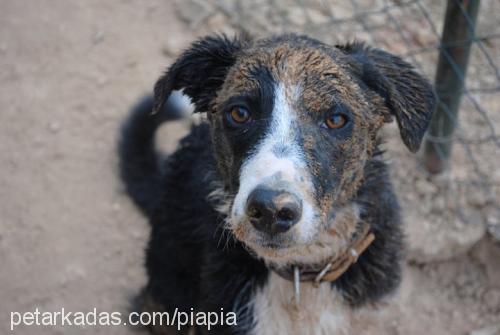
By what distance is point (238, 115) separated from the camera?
9.01 feet

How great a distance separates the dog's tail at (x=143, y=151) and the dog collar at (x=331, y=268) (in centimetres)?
118

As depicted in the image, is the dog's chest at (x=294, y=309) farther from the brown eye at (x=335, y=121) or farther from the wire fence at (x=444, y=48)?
the wire fence at (x=444, y=48)

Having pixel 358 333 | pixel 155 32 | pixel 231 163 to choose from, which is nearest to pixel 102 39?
pixel 155 32

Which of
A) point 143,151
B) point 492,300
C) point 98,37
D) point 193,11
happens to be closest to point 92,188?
point 143,151

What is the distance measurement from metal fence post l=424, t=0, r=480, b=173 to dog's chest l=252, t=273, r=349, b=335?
1504 millimetres

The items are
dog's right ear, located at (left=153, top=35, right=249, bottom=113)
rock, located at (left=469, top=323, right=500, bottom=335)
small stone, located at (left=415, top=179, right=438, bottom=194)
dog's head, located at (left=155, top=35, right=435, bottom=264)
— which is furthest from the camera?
small stone, located at (left=415, top=179, right=438, bottom=194)

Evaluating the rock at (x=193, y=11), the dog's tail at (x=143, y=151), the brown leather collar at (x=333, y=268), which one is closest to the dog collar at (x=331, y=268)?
the brown leather collar at (x=333, y=268)

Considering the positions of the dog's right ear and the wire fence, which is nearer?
the dog's right ear

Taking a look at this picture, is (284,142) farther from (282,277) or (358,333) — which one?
(358,333)

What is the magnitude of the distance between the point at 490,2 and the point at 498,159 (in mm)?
1332

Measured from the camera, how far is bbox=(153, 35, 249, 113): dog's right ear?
294 cm

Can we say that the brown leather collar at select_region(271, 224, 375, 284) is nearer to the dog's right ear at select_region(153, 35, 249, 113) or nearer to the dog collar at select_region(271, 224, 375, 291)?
the dog collar at select_region(271, 224, 375, 291)

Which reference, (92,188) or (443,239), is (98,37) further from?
(443,239)

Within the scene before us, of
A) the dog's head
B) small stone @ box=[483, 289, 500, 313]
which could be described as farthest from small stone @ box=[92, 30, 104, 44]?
small stone @ box=[483, 289, 500, 313]
